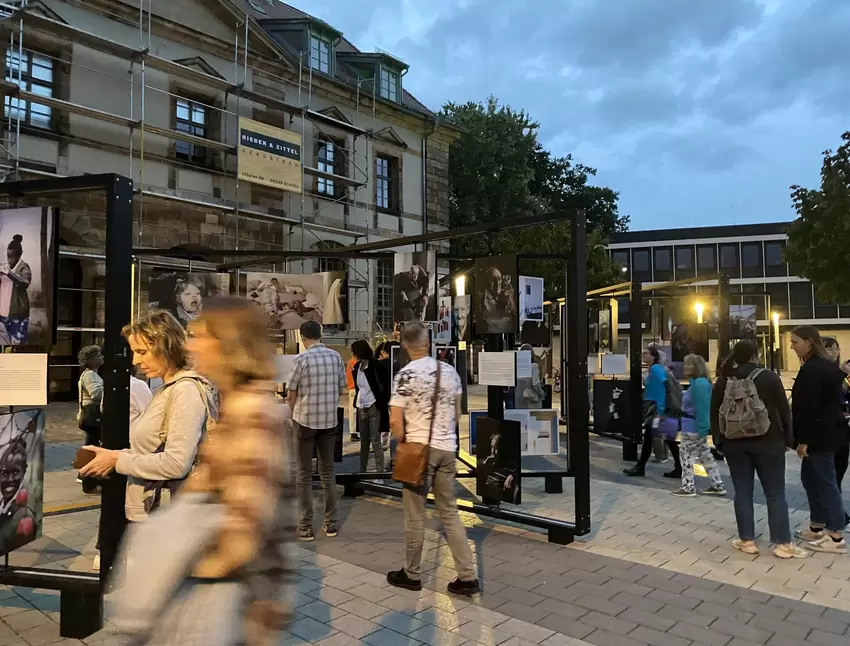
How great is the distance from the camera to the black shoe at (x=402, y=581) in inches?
182

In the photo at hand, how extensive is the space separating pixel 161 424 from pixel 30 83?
1570 centimetres

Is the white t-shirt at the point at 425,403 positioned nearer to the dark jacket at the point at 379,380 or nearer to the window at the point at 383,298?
the dark jacket at the point at 379,380

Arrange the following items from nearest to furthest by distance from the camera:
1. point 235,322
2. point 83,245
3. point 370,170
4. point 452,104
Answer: point 235,322, point 83,245, point 370,170, point 452,104

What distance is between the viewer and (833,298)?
21.3 metres

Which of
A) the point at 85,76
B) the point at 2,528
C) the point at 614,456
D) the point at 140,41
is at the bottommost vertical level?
the point at 614,456

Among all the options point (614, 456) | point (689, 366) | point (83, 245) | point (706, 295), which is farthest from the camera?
point (83, 245)

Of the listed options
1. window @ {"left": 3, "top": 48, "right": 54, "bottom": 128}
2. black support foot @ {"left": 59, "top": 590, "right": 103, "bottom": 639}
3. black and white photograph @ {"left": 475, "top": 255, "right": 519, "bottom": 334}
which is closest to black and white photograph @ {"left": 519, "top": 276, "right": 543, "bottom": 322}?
black and white photograph @ {"left": 475, "top": 255, "right": 519, "bottom": 334}

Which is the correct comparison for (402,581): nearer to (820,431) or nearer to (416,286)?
(416,286)

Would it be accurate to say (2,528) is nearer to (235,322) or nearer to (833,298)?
(235,322)

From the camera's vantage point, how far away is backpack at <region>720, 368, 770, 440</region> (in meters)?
5.38

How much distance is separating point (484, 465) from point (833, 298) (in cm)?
1967

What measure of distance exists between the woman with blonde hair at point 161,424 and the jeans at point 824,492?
5.31 metres

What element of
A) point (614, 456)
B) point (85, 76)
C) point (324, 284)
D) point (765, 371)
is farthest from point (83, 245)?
point (765, 371)

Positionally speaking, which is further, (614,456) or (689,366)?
(614,456)
